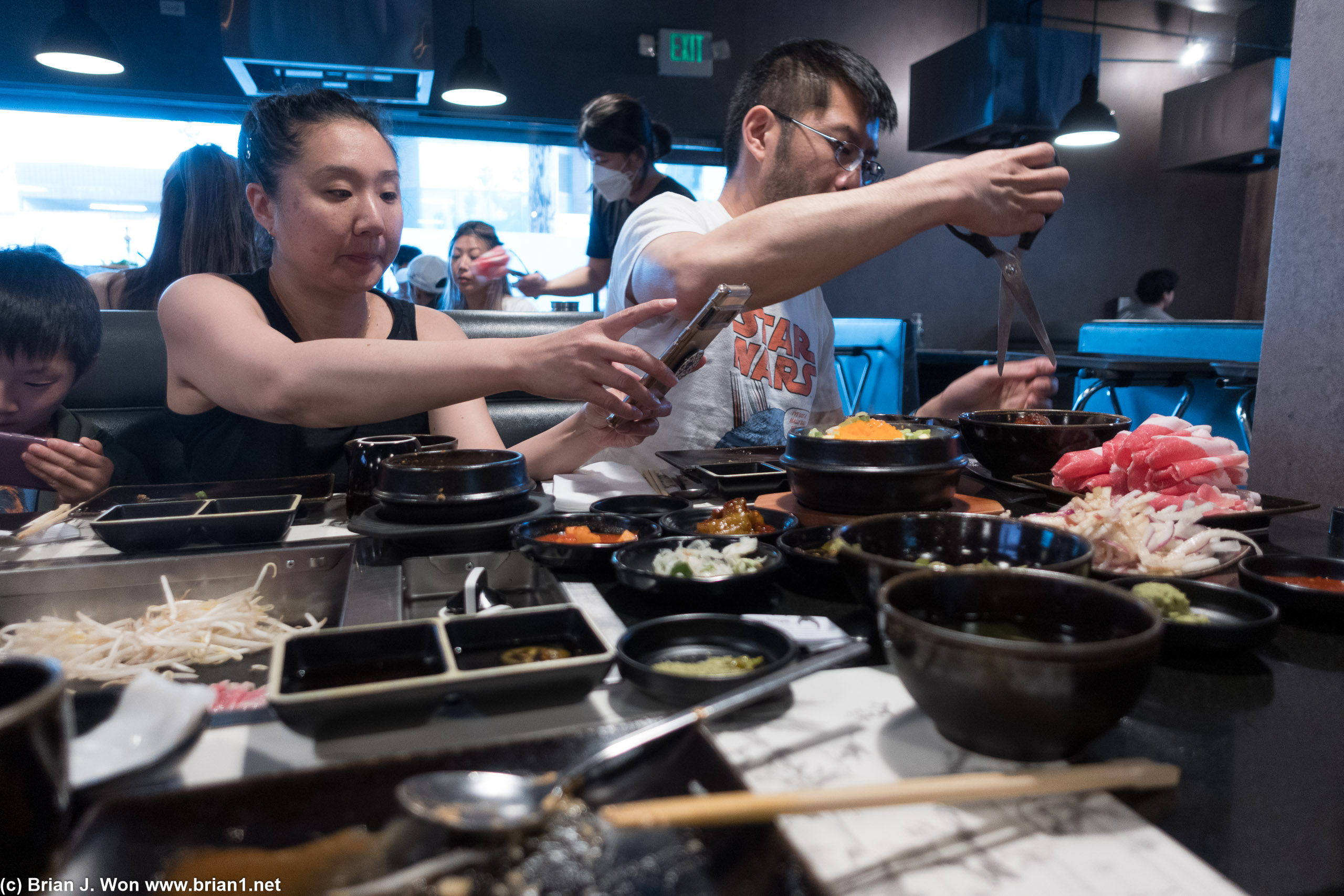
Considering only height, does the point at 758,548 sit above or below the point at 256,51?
below

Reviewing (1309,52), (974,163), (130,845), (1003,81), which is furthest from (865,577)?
(1003,81)

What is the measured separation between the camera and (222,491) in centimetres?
155

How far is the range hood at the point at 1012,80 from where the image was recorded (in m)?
6.31

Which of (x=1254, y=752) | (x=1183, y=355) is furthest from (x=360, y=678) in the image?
(x=1183, y=355)

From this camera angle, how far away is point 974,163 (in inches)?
66.0

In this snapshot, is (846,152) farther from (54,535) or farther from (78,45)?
(78,45)

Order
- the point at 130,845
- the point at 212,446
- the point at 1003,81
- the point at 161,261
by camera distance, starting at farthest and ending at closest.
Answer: the point at 1003,81 → the point at 161,261 → the point at 212,446 → the point at 130,845

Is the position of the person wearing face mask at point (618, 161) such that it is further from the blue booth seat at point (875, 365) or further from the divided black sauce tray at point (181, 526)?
the divided black sauce tray at point (181, 526)

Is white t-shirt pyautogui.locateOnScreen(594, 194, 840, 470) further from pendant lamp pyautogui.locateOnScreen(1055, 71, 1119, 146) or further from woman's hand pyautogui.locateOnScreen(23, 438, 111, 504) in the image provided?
pendant lamp pyautogui.locateOnScreen(1055, 71, 1119, 146)

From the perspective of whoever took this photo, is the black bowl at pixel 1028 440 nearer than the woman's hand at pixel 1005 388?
Yes

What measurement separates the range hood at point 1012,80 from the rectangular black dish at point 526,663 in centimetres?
679

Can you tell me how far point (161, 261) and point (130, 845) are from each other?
3.40m

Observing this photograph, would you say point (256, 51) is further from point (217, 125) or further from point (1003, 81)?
point (1003, 81)

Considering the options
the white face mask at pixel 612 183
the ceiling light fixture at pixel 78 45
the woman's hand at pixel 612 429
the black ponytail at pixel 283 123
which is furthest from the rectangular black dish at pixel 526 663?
the ceiling light fixture at pixel 78 45
